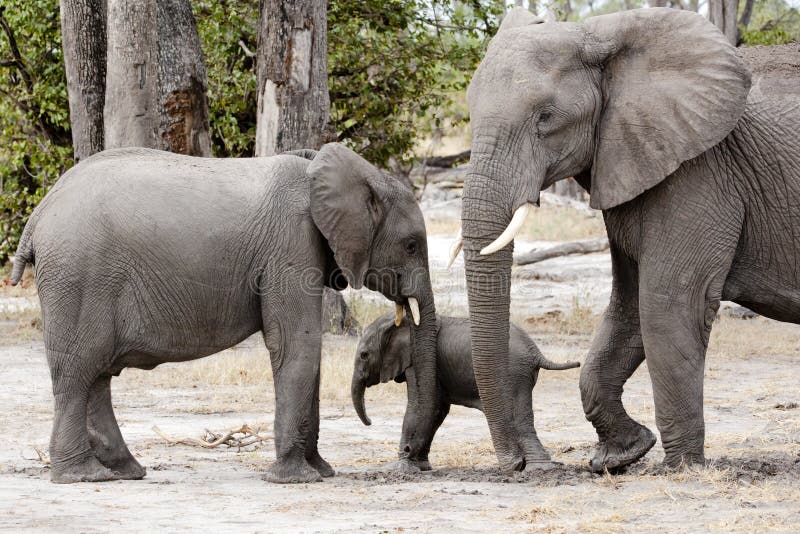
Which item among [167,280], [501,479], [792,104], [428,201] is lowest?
[428,201]

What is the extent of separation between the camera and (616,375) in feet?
23.9

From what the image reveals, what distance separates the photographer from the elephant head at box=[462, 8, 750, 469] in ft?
20.6

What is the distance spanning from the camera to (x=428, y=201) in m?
28.6

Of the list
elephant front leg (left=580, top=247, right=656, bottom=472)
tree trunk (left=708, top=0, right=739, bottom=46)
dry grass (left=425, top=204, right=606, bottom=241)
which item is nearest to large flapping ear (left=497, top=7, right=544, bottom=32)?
elephant front leg (left=580, top=247, right=656, bottom=472)

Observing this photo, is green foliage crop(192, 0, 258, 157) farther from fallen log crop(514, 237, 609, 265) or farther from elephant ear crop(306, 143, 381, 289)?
elephant ear crop(306, 143, 381, 289)

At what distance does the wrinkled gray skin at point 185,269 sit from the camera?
22.0ft

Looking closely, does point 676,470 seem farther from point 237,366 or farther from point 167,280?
point 237,366

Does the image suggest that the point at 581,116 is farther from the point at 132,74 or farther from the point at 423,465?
the point at 132,74

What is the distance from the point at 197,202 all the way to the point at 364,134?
8.54 m

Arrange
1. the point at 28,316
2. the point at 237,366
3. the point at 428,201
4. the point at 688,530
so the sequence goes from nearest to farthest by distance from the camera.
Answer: the point at 688,530
the point at 237,366
the point at 28,316
the point at 428,201

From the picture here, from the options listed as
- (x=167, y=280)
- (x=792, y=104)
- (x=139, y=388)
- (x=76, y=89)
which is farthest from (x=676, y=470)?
(x=76, y=89)

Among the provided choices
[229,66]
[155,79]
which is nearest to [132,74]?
[155,79]

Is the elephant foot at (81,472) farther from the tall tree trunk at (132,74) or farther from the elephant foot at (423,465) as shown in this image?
the tall tree trunk at (132,74)

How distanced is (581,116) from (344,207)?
4.75 feet
